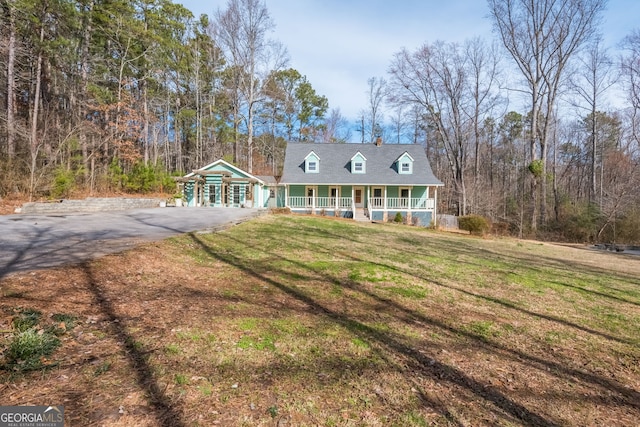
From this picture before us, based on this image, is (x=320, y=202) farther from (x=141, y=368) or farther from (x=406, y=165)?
(x=141, y=368)

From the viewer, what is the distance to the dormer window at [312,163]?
24.7m

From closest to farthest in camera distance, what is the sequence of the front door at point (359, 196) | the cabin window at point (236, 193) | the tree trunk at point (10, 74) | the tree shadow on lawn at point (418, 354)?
1. the tree shadow on lawn at point (418, 354)
2. the tree trunk at point (10, 74)
3. the cabin window at point (236, 193)
4. the front door at point (359, 196)

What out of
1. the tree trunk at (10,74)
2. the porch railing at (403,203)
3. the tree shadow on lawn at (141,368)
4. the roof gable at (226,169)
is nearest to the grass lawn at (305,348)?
the tree shadow on lawn at (141,368)

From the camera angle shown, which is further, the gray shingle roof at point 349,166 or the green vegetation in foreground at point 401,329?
the gray shingle roof at point 349,166

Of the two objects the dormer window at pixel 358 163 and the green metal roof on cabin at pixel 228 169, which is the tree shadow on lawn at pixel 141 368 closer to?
the green metal roof on cabin at pixel 228 169

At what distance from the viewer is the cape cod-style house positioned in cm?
2298

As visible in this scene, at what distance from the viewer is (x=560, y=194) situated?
25531 mm

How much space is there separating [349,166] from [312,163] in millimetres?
3111

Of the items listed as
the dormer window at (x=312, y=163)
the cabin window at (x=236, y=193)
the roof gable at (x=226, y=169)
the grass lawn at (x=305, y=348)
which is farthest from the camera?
the dormer window at (x=312, y=163)

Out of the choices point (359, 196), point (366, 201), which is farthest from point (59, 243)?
point (359, 196)

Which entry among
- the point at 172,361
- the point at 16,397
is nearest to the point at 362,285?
the point at 172,361

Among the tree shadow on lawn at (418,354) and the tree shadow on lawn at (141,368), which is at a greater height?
the tree shadow on lawn at (141,368)

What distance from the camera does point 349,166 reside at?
83.0 ft

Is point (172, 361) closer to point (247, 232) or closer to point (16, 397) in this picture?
point (16, 397)
